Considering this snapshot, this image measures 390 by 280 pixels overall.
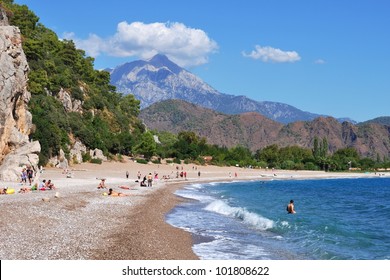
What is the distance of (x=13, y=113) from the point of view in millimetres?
41500

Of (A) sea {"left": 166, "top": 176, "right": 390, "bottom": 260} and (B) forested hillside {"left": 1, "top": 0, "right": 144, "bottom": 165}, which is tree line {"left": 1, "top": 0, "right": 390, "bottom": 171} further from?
(A) sea {"left": 166, "top": 176, "right": 390, "bottom": 260}

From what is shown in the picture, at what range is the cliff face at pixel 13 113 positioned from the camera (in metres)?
35.7

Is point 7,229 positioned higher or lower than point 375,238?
higher

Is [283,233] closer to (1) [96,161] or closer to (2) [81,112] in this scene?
(1) [96,161]

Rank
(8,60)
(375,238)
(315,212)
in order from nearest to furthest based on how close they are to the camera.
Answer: (375,238) → (315,212) → (8,60)

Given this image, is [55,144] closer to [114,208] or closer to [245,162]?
[114,208]

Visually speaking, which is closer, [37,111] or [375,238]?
[375,238]

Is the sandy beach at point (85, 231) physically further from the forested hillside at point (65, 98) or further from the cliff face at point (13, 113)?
the forested hillside at point (65, 98)

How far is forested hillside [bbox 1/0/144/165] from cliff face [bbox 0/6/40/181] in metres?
11.7

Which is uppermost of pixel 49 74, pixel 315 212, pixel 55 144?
pixel 49 74

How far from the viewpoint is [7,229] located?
14.8m

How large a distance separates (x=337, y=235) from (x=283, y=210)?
1155cm
